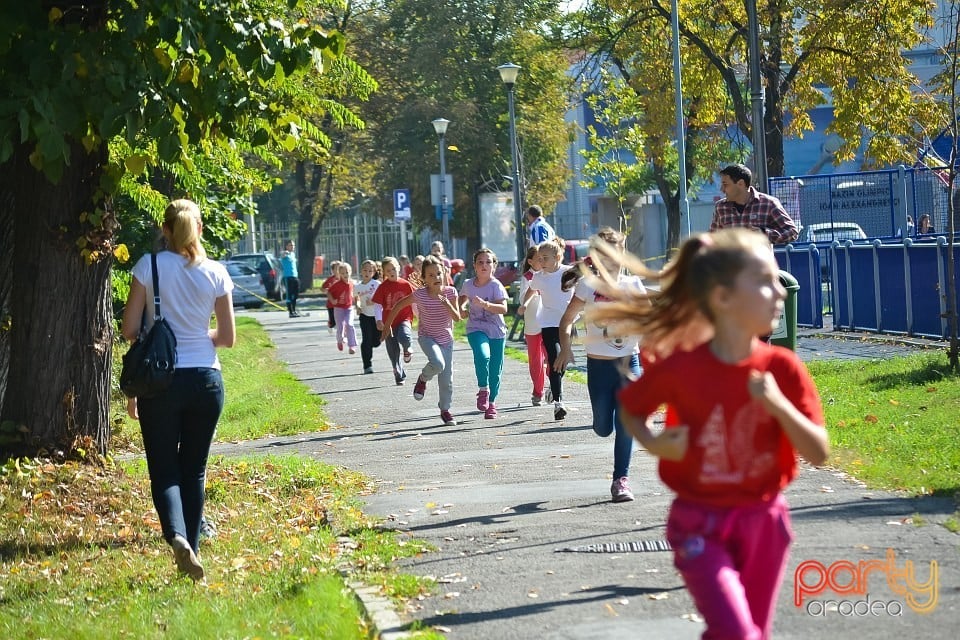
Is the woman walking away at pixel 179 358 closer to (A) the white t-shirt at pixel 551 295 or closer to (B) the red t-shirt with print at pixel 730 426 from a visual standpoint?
(B) the red t-shirt with print at pixel 730 426

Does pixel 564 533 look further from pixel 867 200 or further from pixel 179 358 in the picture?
pixel 867 200

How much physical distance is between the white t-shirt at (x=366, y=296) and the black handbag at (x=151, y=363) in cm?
1370

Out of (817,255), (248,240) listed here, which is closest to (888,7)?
(817,255)

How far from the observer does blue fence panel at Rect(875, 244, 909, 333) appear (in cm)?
1969

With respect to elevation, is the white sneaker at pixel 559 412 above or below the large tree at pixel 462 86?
below

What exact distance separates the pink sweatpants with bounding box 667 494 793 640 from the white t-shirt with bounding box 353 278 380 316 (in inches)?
657

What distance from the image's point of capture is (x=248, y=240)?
68.8 m

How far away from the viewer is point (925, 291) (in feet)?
62.1

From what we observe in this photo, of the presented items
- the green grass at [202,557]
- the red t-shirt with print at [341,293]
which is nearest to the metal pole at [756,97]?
the red t-shirt with print at [341,293]

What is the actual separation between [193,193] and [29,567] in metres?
6.38

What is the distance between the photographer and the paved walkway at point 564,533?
5605mm

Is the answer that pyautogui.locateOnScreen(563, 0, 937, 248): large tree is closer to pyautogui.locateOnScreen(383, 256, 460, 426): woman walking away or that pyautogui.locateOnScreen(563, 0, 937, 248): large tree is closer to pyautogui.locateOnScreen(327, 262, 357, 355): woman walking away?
pyautogui.locateOnScreen(327, 262, 357, 355): woman walking away

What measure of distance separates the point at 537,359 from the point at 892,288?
8.06 metres

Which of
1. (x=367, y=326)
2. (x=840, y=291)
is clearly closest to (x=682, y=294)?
(x=367, y=326)
